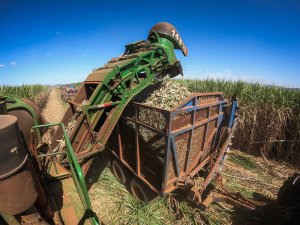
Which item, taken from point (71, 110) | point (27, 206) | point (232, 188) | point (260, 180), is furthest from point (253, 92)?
point (27, 206)

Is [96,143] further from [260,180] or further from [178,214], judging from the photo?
[260,180]

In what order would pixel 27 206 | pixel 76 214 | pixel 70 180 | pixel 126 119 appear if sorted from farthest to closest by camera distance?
pixel 126 119 → pixel 70 180 → pixel 76 214 → pixel 27 206

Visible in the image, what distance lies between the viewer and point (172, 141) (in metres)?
2.77

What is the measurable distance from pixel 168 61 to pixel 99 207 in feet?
11.6

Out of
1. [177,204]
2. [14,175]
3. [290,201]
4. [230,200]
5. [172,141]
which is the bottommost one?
[177,204]

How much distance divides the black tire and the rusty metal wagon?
1.12m

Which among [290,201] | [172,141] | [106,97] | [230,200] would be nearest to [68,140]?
[106,97]

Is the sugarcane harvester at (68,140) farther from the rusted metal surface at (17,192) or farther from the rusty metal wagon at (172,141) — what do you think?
the rusty metal wagon at (172,141)

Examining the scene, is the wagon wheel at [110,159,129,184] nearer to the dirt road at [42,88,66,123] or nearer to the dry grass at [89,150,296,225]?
the dry grass at [89,150,296,225]

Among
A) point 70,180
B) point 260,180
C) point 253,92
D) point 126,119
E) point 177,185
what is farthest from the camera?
point 253,92

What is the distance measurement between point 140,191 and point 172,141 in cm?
165

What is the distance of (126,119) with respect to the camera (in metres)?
3.68

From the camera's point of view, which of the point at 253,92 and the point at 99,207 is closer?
the point at 99,207

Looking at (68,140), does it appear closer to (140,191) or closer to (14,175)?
(14,175)
